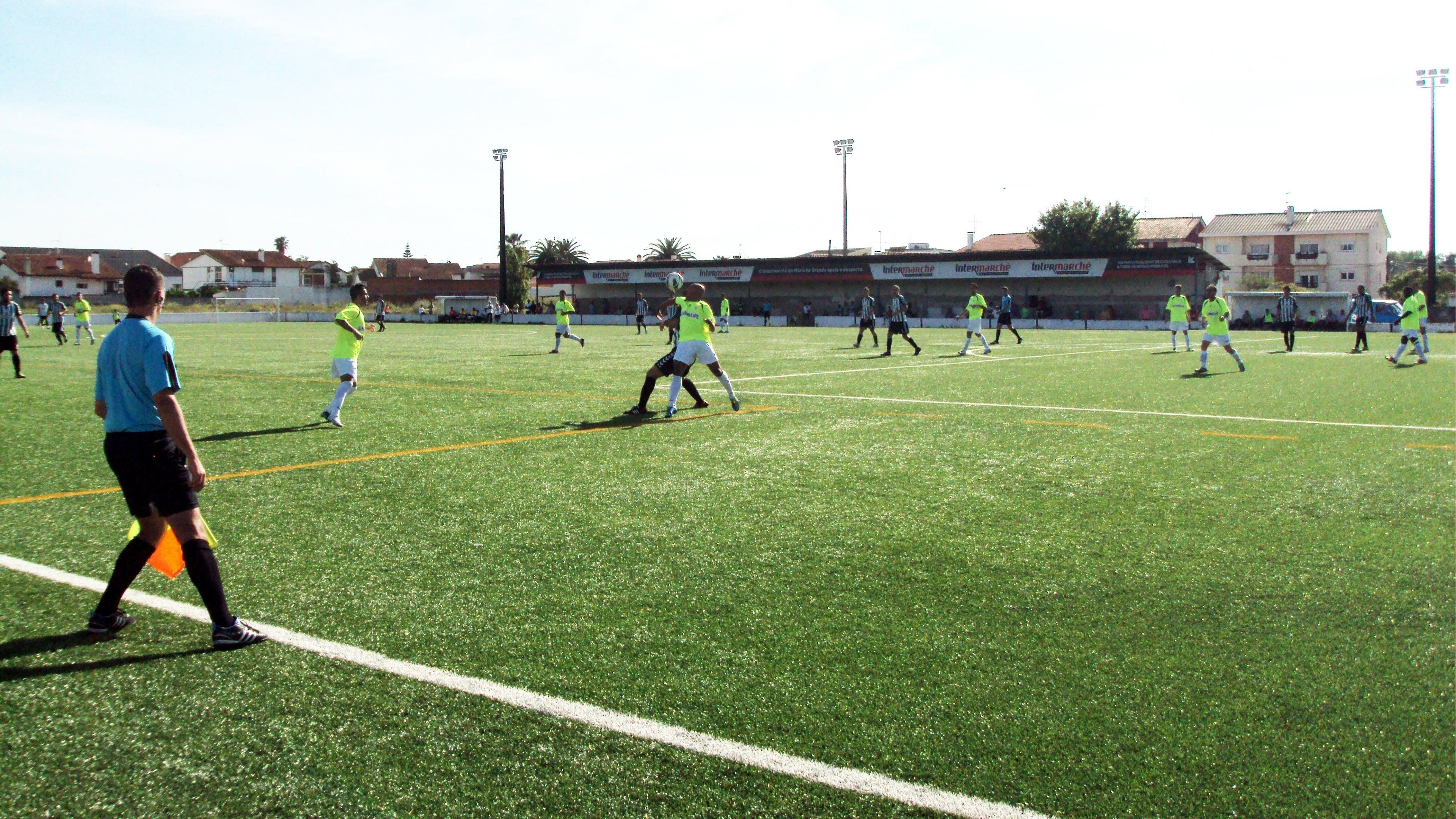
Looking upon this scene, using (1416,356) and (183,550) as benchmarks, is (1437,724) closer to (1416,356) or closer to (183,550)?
(183,550)

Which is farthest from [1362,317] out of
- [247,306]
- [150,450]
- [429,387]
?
[247,306]

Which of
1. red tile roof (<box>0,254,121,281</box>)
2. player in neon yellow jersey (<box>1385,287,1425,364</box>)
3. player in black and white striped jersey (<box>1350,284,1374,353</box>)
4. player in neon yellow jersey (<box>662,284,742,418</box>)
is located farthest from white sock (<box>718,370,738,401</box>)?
red tile roof (<box>0,254,121,281</box>)

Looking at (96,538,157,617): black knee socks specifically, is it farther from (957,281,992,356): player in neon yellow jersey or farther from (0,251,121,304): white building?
(0,251,121,304): white building

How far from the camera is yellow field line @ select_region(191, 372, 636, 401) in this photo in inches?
632

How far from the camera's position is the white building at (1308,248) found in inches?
3391

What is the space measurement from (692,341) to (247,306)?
3180 inches

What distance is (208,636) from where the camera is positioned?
4.72 metres

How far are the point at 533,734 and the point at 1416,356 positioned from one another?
30083 mm

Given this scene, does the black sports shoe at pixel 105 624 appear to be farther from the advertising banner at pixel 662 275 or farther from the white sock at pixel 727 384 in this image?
the advertising banner at pixel 662 275

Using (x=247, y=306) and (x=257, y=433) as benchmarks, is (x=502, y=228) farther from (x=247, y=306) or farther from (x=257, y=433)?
(x=257, y=433)

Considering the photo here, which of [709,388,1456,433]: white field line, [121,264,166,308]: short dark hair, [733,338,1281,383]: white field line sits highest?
[121,264,166,308]: short dark hair

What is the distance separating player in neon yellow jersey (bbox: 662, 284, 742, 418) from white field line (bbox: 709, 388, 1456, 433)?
2.78 m

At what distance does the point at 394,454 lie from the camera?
1012 centimetres

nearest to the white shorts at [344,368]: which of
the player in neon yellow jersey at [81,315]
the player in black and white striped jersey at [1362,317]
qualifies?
the player in neon yellow jersey at [81,315]
